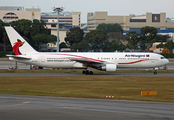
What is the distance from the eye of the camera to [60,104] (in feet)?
75.6

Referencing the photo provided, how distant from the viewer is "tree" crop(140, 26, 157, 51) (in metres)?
129

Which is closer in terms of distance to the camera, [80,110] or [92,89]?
[80,110]

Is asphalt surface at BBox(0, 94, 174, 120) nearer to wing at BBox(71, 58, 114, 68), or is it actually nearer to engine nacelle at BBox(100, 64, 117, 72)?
engine nacelle at BBox(100, 64, 117, 72)

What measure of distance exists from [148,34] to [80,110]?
4596 inches

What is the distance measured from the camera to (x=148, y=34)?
438 feet

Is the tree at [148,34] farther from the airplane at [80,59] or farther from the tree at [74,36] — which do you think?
the airplane at [80,59]

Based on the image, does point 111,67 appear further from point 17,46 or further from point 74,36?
point 74,36

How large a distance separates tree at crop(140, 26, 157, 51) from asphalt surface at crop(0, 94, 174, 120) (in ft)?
354

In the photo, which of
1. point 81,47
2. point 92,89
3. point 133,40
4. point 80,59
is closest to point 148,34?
point 133,40

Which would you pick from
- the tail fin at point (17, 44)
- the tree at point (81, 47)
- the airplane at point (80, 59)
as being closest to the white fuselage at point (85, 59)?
the airplane at point (80, 59)

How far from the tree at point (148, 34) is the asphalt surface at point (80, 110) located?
108 meters

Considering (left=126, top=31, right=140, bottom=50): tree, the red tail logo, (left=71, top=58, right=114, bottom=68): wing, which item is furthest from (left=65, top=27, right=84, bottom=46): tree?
(left=71, top=58, right=114, bottom=68): wing

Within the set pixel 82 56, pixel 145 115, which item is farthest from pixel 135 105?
pixel 82 56

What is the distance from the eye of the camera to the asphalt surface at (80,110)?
18.6 meters
